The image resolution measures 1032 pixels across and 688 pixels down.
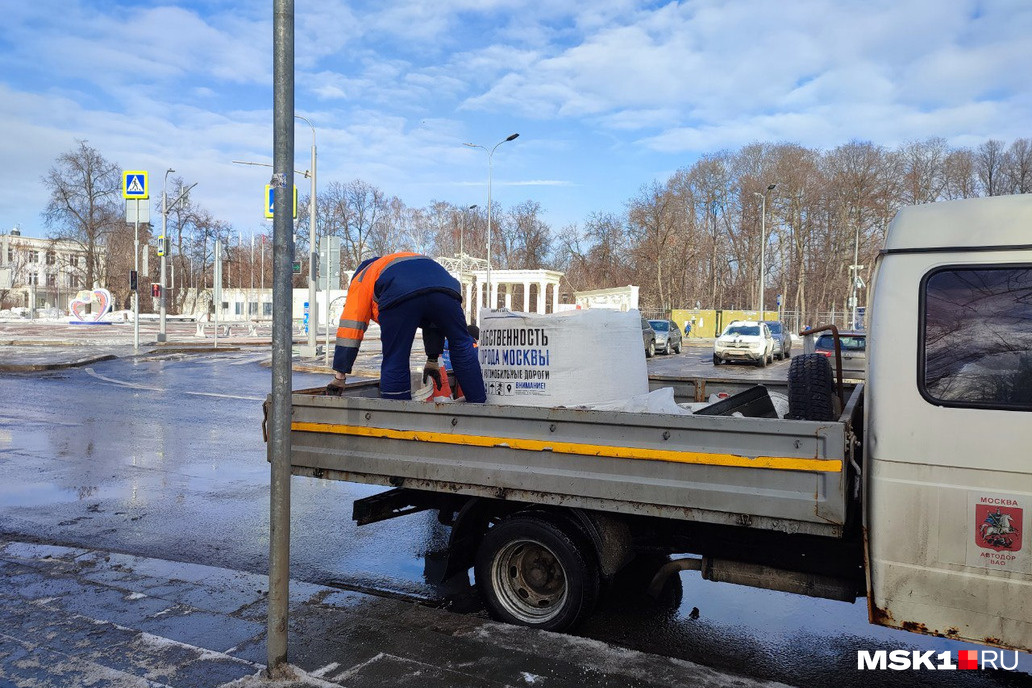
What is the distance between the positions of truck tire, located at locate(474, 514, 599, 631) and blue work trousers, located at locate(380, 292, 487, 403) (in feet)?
3.83

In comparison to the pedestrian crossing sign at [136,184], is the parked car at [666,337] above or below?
below

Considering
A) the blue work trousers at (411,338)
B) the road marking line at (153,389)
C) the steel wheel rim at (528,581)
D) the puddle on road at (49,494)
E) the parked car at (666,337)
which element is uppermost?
the blue work trousers at (411,338)

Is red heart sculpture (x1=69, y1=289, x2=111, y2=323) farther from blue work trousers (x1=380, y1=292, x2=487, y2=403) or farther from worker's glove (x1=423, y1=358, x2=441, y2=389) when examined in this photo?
blue work trousers (x1=380, y1=292, x2=487, y2=403)

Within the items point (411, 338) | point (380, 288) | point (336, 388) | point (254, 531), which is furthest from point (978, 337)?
point (254, 531)

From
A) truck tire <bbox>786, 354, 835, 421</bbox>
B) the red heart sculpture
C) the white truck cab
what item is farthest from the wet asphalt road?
the red heart sculpture

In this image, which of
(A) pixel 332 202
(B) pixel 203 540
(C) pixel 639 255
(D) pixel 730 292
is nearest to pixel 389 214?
(A) pixel 332 202

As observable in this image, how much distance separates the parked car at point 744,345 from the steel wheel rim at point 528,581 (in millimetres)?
26026

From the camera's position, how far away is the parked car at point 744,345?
95.0ft

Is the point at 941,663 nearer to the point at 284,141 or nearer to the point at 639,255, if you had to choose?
the point at 284,141

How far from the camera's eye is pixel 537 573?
4.18m

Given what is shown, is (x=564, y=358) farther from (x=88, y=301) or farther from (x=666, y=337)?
(x=88, y=301)

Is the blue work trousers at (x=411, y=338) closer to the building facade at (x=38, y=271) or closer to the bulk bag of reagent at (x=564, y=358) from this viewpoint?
the bulk bag of reagent at (x=564, y=358)

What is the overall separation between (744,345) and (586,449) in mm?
26560

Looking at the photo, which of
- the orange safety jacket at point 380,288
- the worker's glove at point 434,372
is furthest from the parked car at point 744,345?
the orange safety jacket at point 380,288
